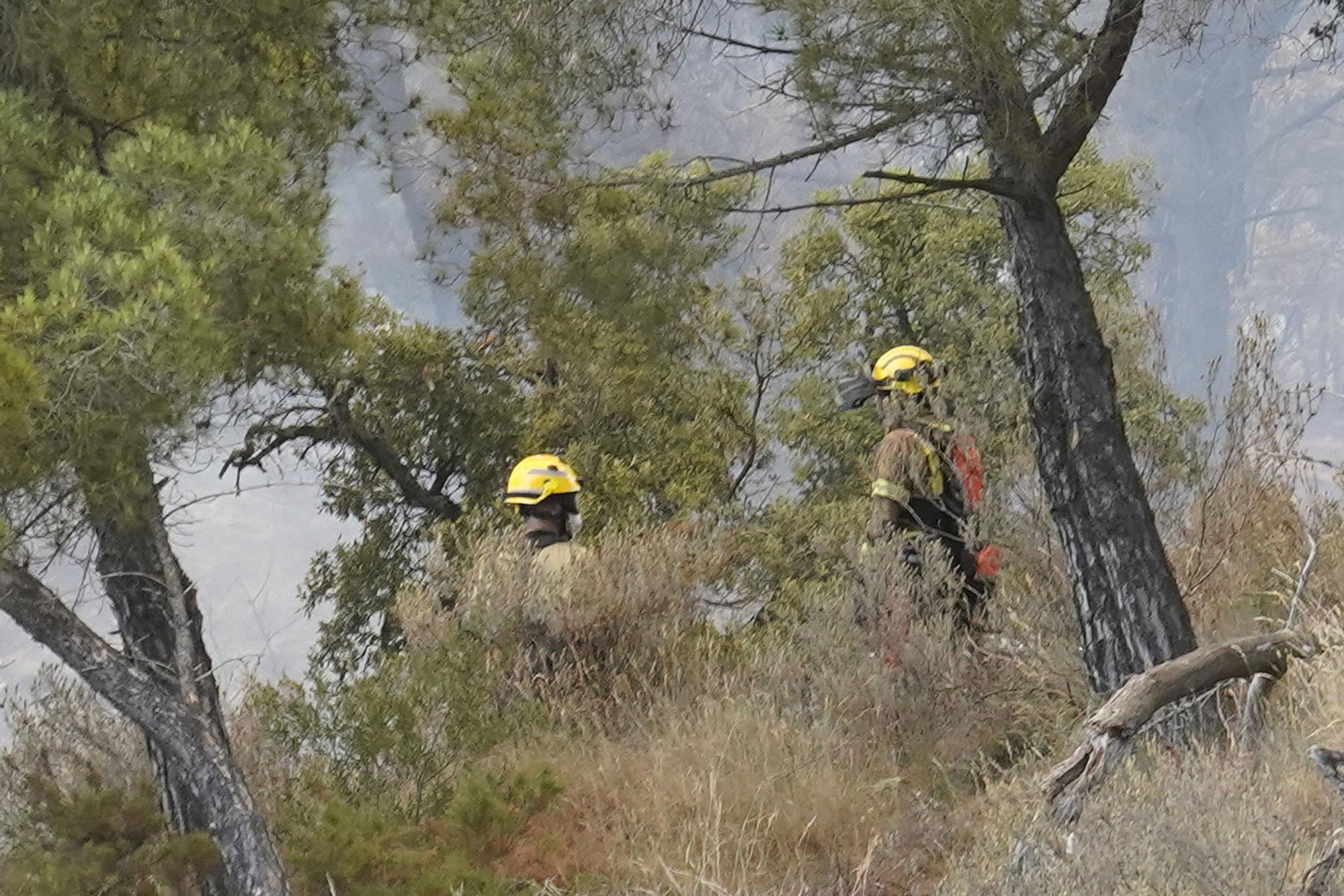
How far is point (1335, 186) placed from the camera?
455 ft

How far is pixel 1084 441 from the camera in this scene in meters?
4.90

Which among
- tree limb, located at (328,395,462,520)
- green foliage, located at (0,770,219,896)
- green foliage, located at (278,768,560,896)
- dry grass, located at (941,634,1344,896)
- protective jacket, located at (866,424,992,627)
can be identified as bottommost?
dry grass, located at (941,634,1344,896)

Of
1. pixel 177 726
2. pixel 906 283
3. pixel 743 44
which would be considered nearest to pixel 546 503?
pixel 743 44

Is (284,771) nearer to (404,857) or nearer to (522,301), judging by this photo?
(404,857)

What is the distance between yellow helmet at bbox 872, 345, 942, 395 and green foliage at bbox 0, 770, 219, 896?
3690 mm

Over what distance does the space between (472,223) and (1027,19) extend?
4.74m

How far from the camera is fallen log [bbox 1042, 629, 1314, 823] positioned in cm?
339

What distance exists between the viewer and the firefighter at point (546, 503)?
6.96 meters

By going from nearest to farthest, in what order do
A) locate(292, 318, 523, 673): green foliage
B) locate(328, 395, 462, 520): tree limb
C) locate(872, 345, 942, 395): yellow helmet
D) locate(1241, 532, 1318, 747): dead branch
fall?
locate(1241, 532, 1318, 747): dead branch < locate(872, 345, 942, 395): yellow helmet < locate(328, 395, 462, 520): tree limb < locate(292, 318, 523, 673): green foliage

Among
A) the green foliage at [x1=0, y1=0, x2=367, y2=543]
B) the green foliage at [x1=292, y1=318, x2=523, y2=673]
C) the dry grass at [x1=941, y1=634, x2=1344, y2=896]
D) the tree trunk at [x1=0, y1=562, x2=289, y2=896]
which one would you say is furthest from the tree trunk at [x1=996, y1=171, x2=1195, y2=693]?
the green foliage at [x1=292, y1=318, x2=523, y2=673]

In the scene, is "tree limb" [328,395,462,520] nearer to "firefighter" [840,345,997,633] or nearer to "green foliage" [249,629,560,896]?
"green foliage" [249,629,560,896]

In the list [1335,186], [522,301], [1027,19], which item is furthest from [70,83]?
[1335,186]

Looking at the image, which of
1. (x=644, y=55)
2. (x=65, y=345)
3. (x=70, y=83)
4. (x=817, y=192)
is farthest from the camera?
(x=817, y=192)

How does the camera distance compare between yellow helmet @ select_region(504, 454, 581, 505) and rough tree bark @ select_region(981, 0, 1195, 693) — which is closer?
rough tree bark @ select_region(981, 0, 1195, 693)
